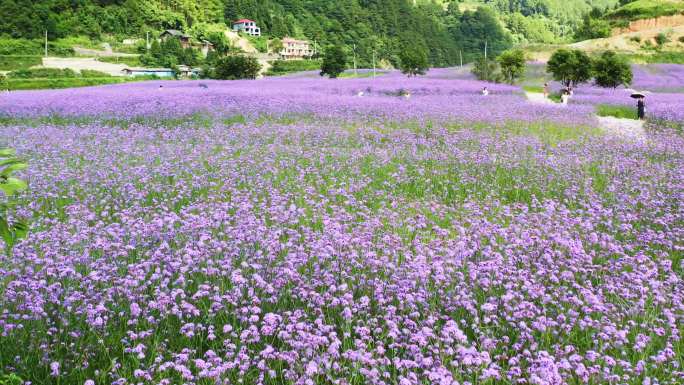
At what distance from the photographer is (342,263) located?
4664 mm

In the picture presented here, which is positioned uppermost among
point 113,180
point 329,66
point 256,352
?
point 329,66

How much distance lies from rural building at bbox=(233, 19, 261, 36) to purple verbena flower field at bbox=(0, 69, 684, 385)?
Answer: 12087 cm

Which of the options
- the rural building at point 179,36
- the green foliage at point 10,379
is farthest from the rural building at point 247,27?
the green foliage at point 10,379

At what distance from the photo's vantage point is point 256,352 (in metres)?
3.75

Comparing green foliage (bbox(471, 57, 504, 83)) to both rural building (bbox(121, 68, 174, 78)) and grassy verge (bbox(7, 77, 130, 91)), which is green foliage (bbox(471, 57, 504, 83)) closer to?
grassy verge (bbox(7, 77, 130, 91))

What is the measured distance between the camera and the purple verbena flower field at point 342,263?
343 cm

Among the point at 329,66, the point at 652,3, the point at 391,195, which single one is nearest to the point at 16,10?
the point at 329,66

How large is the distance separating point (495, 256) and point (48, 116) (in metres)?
15.6

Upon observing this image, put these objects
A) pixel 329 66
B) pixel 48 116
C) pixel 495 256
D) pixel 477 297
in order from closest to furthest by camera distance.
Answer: pixel 477 297, pixel 495 256, pixel 48 116, pixel 329 66

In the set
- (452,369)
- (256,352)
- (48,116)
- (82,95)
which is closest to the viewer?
(452,369)

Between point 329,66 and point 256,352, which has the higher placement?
point 329,66

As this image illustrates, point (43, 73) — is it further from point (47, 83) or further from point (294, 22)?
point (294, 22)

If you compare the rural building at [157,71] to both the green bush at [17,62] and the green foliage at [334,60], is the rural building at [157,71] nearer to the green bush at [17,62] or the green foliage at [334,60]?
the green bush at [17,62]

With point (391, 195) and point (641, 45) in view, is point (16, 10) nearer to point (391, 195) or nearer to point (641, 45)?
point (641, 45)
